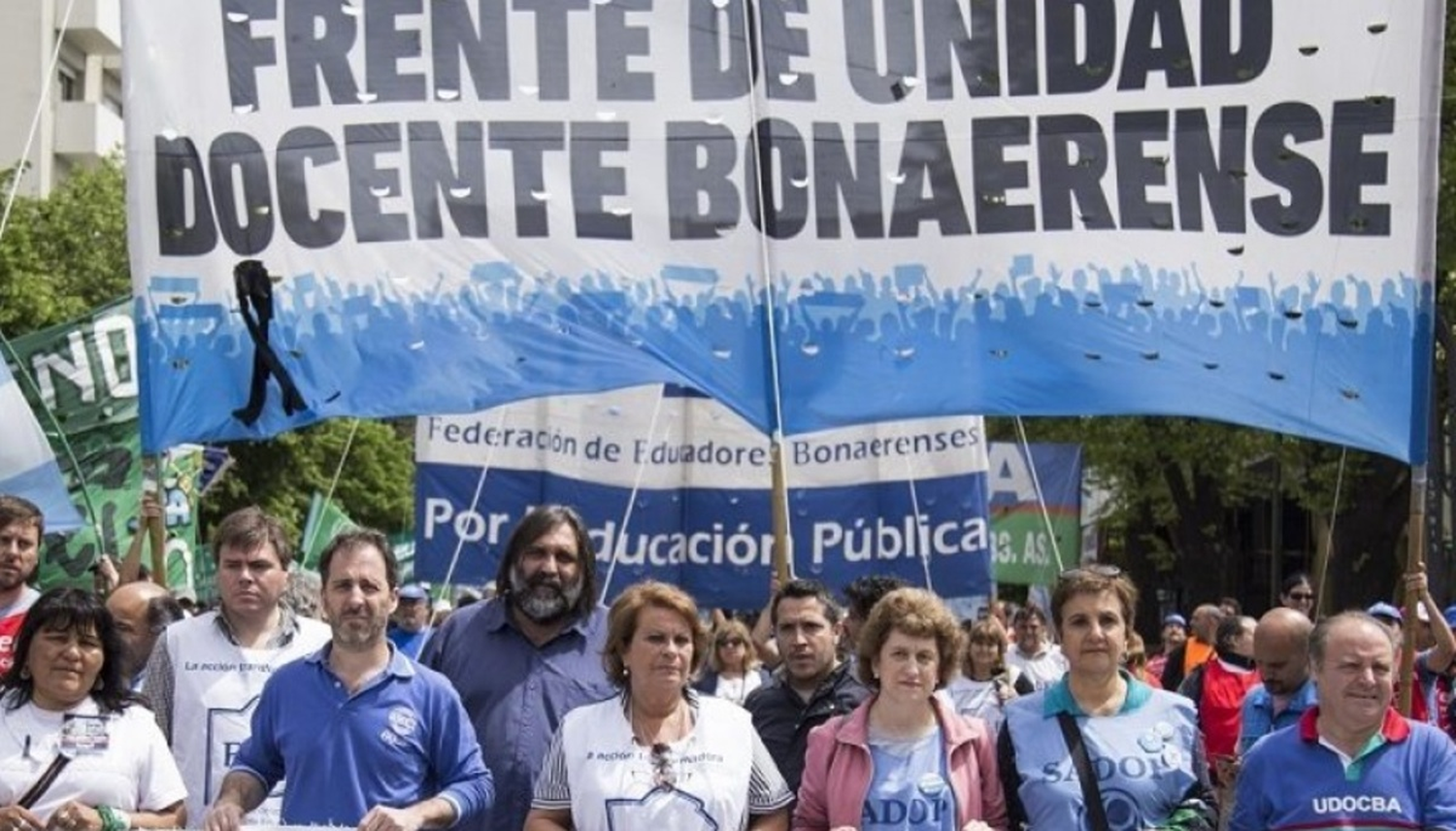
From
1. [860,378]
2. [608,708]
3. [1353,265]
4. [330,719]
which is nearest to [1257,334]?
[1353,265]

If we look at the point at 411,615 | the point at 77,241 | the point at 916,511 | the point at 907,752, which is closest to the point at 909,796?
the point at 907,752

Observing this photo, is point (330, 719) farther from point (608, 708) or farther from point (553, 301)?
point (553, 301)

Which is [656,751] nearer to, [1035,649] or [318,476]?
[1035,649]

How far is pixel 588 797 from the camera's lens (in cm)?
633

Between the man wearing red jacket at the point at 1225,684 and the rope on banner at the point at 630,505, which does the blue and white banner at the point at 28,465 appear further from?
the man wearing red jacket at the point at 1225,684

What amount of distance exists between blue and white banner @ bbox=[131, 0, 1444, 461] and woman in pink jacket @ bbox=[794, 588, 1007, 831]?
2.15m

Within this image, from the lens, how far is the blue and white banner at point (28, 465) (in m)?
11.7

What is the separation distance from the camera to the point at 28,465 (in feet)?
39.1

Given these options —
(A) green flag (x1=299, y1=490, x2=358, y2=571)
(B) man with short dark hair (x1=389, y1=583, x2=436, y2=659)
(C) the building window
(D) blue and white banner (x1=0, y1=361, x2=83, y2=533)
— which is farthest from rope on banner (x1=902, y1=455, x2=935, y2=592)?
(C) the building window

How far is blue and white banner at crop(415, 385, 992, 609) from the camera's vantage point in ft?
51.9

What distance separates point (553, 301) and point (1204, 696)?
3890mm

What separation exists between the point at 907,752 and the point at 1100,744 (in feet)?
1.54

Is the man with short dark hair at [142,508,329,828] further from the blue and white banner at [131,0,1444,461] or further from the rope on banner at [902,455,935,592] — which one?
the rope on banner at [902,455,935,592]

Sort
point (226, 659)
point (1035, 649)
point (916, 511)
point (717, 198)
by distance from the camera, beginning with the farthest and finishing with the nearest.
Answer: point (916, 511)
point (1035, 649)
point (717, 198)
point (226, 659)
